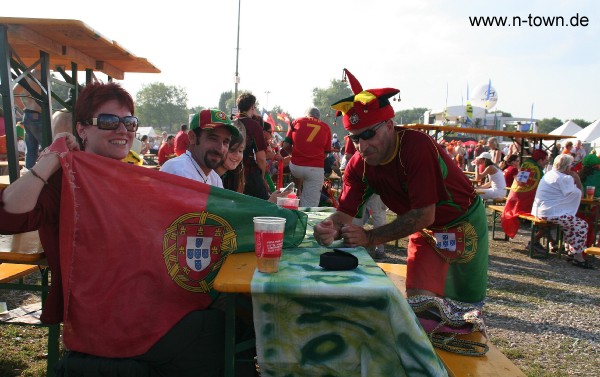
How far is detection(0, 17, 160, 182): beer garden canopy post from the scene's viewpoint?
4422 mm

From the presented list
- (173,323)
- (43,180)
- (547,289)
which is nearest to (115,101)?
(43,180)

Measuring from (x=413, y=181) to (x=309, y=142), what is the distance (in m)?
5.14

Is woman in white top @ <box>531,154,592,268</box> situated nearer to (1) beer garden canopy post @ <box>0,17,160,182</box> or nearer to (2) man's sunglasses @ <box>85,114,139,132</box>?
(1) beer garden canopy post @ <box>0,17,160,182</box>

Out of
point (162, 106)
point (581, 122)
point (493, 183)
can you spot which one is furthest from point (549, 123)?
point (493, 183)

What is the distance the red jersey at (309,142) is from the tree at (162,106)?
3896 inches

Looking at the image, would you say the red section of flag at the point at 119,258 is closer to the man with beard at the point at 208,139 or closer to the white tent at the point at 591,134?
the man with beard at the point at 208,139

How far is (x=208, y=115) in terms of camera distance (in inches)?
130

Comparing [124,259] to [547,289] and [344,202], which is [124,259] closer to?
[344,202]

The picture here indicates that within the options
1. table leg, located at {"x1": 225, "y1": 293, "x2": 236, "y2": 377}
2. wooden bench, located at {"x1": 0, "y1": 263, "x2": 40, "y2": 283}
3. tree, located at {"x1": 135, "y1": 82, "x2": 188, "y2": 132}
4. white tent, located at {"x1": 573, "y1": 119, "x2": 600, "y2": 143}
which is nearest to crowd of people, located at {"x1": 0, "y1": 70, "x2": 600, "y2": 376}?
table leg, located at {"x1": 225, "y1": 293, "x2": 236, "y2": 377}

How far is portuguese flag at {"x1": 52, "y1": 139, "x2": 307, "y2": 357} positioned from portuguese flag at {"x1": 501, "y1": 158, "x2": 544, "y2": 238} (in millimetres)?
7861

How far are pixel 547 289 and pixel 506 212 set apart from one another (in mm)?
2831

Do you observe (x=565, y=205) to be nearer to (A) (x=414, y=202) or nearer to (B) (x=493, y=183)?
(B) (x=493, y=183)

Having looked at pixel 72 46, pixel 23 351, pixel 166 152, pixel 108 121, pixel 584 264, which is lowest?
pixel 23 351

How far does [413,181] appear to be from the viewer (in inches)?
108
